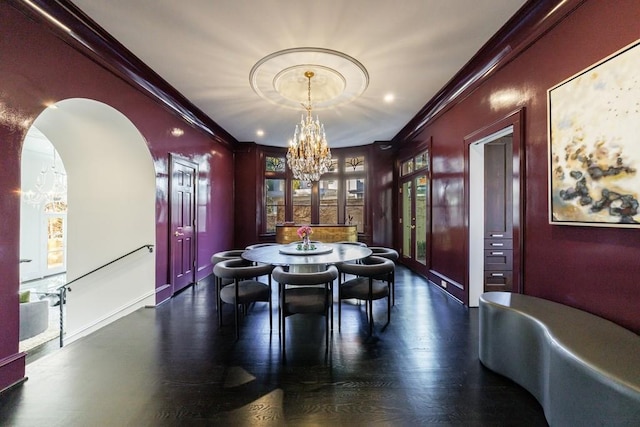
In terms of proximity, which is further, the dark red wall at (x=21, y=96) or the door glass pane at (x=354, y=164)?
the door glass pane at (x=354, y=164)

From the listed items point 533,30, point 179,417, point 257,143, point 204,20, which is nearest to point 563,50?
point 533,30

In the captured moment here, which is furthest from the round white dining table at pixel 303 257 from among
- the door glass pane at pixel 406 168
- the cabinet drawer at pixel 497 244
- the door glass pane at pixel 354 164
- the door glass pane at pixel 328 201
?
the door glass pane at pixel 354 164

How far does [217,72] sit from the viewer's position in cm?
332

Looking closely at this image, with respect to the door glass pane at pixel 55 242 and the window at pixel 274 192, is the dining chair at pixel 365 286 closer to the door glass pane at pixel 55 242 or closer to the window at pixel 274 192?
the window at pixel 274 192

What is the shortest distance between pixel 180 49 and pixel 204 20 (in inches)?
24.3

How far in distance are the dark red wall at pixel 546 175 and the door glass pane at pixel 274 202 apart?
4969 mm

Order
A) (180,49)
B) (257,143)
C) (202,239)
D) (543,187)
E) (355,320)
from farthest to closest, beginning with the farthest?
(257,143), (202,239), (355,320), (180,49), (543,187)

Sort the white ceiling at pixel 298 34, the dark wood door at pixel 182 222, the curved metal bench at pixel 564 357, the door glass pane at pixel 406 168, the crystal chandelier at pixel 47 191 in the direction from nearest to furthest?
the curved metal bench at pixel 564 357
the white ceiling at pixel 298 34
the dark wood door at pixel 182 222
the door glass pane at pixel 406 168
the crystal chandelier at pixel 47 191

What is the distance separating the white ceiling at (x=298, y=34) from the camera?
228 centimetres

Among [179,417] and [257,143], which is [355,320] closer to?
[179,417]

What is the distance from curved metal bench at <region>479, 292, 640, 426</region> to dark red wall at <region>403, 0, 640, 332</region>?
198mm

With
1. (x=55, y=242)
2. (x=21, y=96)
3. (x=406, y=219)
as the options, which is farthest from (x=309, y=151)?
(x=55, y=242)

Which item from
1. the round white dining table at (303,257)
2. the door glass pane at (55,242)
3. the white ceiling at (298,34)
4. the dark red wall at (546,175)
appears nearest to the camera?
the dark red wall at (546,175)

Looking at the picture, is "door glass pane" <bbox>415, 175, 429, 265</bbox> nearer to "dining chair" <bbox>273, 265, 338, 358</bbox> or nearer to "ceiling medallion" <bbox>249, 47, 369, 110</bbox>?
"ceiling medallion" <bbox>249, 47, 369, 110</bbox>
